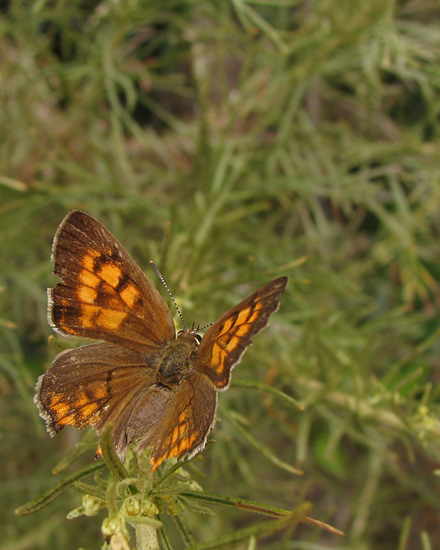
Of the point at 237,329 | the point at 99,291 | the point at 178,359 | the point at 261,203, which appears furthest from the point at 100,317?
the point at 261,203

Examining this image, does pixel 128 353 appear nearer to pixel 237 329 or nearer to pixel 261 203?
pixel 237 329

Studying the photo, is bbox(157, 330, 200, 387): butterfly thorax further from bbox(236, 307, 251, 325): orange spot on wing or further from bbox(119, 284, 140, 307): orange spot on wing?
bbox(236, 307, 251, 325): orange spot on wing

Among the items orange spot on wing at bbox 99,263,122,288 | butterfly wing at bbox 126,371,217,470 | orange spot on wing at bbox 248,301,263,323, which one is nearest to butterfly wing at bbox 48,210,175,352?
orange spot on wing at bbox 99,263,122,288

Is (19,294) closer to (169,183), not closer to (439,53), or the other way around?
(169,183)

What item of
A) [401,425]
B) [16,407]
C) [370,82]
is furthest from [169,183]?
[401,425]

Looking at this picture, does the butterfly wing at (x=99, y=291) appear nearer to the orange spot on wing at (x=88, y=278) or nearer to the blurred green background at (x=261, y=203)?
the orange spot on wing at (x=88, y=278)

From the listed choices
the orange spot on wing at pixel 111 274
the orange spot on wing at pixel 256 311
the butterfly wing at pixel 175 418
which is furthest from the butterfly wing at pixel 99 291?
the orange spot on wing at pixel 256 311

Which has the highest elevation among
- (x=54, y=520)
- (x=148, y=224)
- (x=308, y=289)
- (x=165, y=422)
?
(x=165, y=422)
